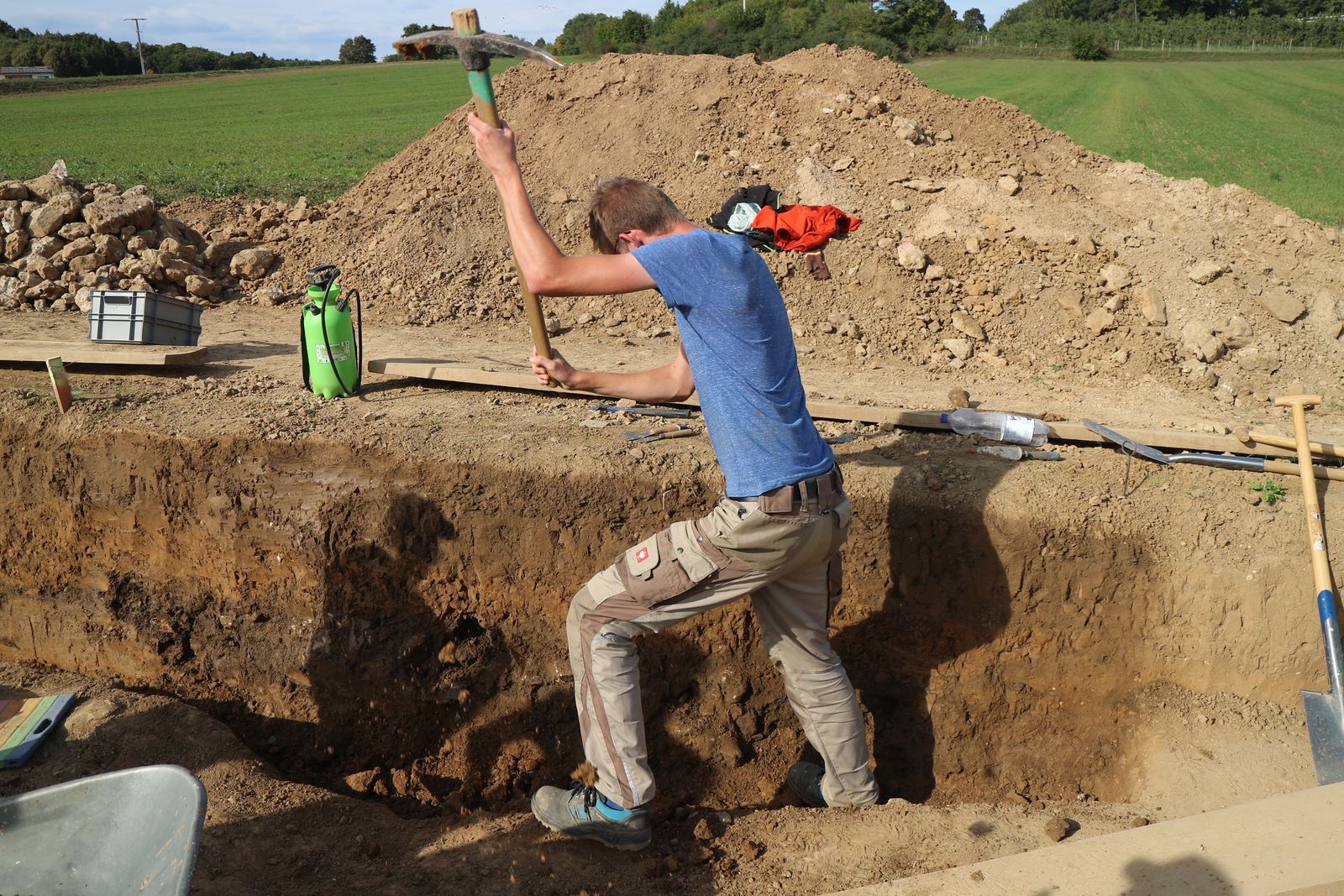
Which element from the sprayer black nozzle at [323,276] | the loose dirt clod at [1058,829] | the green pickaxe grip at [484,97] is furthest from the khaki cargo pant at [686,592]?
the sprayer black nozzle at [323,276]

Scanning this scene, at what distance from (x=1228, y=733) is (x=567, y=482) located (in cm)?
308

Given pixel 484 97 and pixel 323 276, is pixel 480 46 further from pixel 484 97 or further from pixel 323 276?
pixel 323 276

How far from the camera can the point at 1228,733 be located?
3.96 meters

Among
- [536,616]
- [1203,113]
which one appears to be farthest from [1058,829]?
[1203,113]

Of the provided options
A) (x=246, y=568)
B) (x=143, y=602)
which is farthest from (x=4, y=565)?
(x=246, y=568)

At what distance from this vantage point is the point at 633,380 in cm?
355

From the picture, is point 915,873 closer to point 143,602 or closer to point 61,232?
point 143,602

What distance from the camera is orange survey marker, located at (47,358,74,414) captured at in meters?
5.29

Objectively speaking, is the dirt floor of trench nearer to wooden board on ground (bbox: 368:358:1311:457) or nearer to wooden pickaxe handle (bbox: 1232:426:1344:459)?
wooden board on ground (bbox: 368:358:1311:457)

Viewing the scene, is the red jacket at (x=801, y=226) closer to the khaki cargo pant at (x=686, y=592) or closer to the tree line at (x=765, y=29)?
the khaki cargo pant at (x=686, y=592)

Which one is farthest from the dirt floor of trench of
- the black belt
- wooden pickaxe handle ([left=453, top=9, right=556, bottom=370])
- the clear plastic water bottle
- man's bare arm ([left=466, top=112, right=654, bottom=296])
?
wooden pickaxe handle ([left=453, top=9, right=556, bottom=370])

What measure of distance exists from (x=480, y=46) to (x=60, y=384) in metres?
3.71

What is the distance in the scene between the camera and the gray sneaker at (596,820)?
3359mm

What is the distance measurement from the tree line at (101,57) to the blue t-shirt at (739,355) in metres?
54.4
